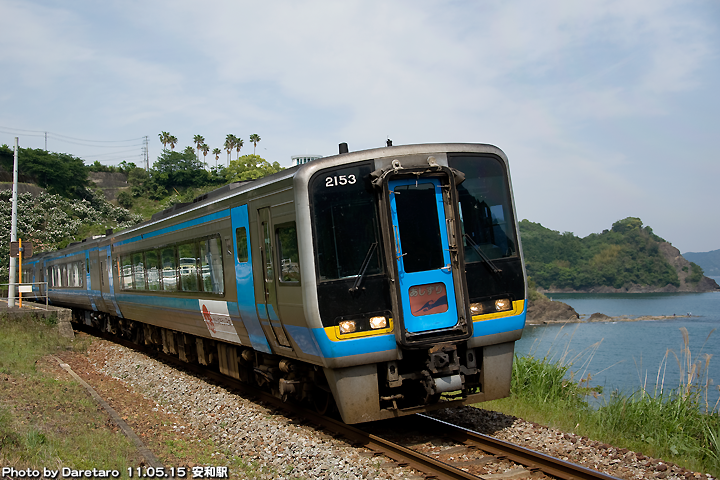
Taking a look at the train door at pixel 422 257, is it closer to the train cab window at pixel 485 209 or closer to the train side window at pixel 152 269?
the train cab window at pixel 485 209

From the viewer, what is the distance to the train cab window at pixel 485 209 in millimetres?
6492

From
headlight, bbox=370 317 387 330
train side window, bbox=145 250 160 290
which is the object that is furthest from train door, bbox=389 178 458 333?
train side window, bbox=145 250 160 290

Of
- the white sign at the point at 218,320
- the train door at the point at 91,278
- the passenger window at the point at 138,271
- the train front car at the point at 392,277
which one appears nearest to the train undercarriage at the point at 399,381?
the train front car at the point at 392,277

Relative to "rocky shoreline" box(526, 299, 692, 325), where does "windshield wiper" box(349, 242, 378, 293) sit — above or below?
above

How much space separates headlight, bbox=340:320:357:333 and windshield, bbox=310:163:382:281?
0.44 metres

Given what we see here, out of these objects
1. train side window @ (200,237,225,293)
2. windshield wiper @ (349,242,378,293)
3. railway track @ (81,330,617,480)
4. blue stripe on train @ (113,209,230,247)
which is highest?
blue stripe on train @ (113,209,230,247)

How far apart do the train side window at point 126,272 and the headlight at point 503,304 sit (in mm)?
10414

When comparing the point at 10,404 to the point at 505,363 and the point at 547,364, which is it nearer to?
the point at 505,363

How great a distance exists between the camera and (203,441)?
22.9 ft

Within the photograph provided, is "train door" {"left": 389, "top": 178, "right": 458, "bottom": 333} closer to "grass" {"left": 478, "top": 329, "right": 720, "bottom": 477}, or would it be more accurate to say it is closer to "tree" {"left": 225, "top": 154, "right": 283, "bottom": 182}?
"grass" {"left": 478, "top": 329, "right": 720, "bottom": 477}

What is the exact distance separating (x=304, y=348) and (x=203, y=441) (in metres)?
1.68

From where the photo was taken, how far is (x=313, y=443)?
6328 millimetres

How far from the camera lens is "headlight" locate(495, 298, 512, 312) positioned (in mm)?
6547

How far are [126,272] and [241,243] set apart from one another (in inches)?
319
